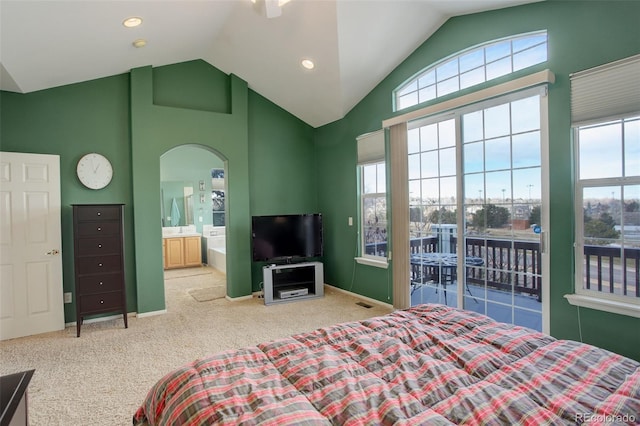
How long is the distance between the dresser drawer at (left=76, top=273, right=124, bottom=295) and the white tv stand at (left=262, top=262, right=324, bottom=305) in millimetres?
1799

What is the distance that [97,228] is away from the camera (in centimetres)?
377

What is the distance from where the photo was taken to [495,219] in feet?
10.8

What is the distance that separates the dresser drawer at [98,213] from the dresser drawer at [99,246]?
232 mm

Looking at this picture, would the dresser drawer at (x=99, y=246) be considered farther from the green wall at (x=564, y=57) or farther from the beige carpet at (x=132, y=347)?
the green wall at (x=564, y=57)

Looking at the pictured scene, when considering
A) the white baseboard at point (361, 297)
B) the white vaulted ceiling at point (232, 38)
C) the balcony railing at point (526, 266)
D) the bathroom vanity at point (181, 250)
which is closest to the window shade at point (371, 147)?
the white vaulted ceiling at point (232, 38)

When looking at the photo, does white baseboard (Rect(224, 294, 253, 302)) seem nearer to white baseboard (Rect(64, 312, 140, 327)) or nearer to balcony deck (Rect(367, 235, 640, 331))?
white baseboard (Rect(64, 312, 140, 327))

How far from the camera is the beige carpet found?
2.41 meters

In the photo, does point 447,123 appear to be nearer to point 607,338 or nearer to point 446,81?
point 446,81

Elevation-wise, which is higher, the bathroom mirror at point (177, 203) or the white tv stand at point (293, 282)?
the bathroom mirror at point (177, 203)

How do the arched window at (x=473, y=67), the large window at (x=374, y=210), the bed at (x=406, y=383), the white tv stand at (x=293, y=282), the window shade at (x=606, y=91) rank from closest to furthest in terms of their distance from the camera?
the bed at (x=406, y=383), the window shade at (x=606, y=91), the arched window at (x=473, y=67), the large window at (x=374, y=210), the white tv stand at (x=293, y=282)

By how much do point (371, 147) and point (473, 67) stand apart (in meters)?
1.61

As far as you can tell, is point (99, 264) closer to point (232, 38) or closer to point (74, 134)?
point (74, 134)

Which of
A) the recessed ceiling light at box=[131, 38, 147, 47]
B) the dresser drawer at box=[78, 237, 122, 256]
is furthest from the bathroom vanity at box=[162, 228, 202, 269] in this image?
the recessed ceiling light at box=[131, 38, 147, 47]

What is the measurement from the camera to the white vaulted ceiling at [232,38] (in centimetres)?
287
